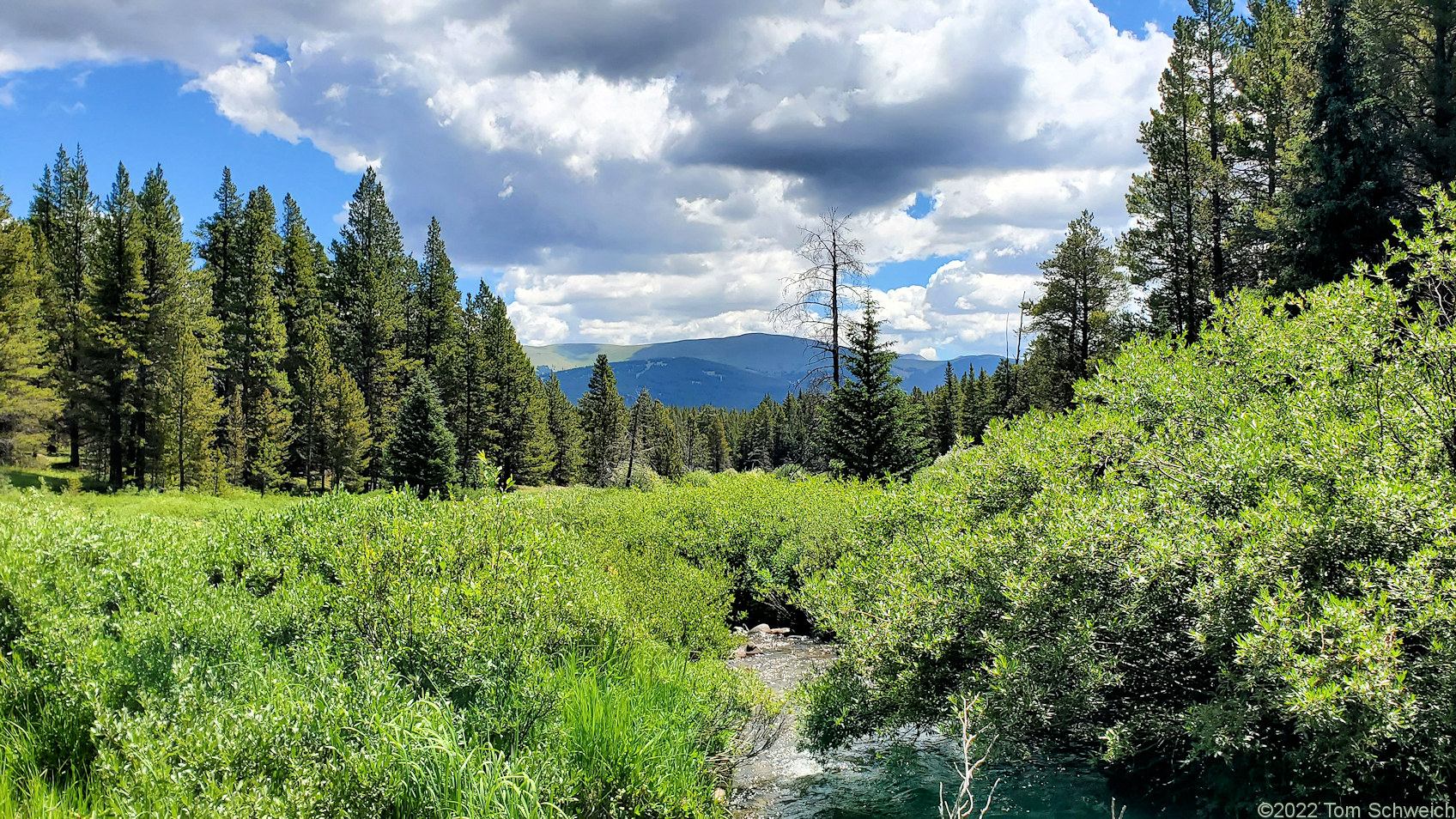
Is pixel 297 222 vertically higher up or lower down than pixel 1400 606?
higher up

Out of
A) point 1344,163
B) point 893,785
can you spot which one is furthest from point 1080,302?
point 893,785

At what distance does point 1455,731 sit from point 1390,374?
9.49ft

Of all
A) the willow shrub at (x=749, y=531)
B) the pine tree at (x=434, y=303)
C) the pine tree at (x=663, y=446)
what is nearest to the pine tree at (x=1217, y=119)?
the willow shrub at (x=749, y=531)

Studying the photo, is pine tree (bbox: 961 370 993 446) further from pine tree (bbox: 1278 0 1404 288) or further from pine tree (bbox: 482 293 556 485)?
pine tree (bbox: 1278 0 1404 288)

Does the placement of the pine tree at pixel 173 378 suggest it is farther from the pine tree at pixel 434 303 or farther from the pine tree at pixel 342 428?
the pine tree at pixel 434 303

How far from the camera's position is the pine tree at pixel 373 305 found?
41.7 metres

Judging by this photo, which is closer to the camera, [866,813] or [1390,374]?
[1390,374]

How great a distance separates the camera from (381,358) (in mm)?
43000

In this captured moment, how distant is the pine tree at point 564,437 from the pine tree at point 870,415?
36835mm

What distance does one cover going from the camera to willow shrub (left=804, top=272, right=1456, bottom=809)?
415cm

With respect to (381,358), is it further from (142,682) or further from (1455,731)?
(1455,731)

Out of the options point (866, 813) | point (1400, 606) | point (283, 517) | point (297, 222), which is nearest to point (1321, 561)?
point (1400, 606)

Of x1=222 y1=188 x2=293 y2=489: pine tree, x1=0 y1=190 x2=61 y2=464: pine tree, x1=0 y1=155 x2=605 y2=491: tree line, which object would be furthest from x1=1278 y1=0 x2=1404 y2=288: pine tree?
x1=0 y1=190 x2=61 y2=464: pine tree

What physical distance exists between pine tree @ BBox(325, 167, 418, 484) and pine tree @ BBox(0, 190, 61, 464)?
13886 mm
